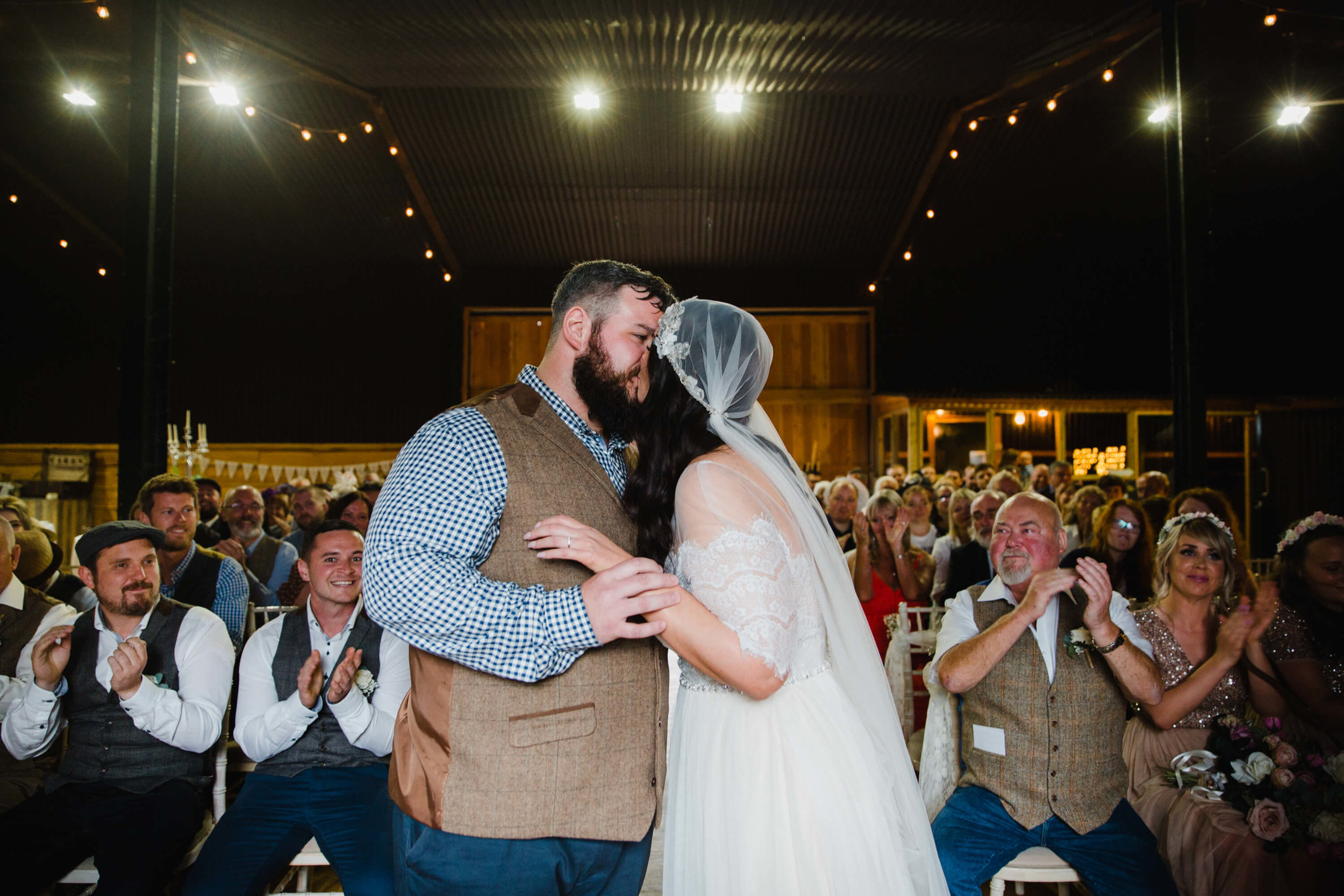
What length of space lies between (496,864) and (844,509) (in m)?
4.50

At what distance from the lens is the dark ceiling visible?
25.4ft

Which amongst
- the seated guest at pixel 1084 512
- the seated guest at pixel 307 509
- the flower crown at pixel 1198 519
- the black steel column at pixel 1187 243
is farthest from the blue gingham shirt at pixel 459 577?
the black steel column at pixel 1187 243

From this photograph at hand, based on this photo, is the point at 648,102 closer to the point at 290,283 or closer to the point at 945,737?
the point at 290,283

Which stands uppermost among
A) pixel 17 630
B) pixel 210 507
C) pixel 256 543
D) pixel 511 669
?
pixel 210 507

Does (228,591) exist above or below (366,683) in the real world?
above

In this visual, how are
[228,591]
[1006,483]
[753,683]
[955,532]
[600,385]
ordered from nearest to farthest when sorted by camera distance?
1. [753,683]
2. [600,385]
3. [228,591]
4. [955,532]
5. [1006,483]

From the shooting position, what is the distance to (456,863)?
4.67 ft

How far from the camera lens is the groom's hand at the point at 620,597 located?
135 centimetres

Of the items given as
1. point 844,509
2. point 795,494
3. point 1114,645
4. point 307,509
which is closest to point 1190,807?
point 1114,645

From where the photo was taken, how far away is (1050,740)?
8.02 feet

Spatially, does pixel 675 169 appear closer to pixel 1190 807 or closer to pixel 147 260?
pixel 147 260

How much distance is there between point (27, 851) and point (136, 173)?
4.47 metres

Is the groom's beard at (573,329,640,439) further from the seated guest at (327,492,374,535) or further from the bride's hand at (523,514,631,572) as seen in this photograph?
the seated guest at (327,492,374,535)

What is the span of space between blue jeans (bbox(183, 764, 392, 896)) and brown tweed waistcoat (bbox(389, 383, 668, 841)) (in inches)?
42.6
